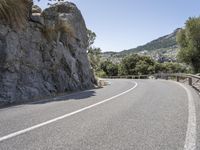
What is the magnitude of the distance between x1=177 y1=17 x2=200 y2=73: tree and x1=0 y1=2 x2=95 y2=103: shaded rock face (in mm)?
25501

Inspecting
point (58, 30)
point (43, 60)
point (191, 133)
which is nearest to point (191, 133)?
point (191, 133)

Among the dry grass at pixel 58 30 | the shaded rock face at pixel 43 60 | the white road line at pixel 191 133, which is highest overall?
the dry grass at pixel 58 30

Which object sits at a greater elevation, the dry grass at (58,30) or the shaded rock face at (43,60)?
the dry grass at (58,30)

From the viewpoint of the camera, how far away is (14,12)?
17.0m

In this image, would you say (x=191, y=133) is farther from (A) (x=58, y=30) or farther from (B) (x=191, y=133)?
(A) (x=58, y=30)

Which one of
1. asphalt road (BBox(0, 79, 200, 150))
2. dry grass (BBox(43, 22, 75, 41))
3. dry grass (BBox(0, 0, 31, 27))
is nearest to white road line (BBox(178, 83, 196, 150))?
asphalt road (BBox(0, 79, 200, 150))

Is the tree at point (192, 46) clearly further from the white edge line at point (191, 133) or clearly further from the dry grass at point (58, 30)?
the white edge line at point (191, 133)

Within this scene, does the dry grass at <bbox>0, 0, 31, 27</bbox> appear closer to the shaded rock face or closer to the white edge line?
the shaded rock face

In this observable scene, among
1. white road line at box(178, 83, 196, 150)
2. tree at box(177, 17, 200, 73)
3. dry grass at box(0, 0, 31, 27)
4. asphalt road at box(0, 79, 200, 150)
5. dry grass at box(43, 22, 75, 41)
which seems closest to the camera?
white road line at box(178, 83, 196, 150)

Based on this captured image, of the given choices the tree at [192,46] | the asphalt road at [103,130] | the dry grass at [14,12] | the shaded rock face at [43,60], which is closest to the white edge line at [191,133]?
the asphalt road at [103,130]

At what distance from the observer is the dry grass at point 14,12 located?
53.6ft

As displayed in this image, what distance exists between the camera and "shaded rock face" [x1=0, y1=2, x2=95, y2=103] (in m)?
15.2

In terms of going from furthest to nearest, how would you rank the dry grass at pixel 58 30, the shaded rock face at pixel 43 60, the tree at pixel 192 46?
the tree at pixel 192 46, the dry grass at pixel 58 30, the shaded rock face at pixel 43 60

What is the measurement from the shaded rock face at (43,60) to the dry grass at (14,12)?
453 millimetres
